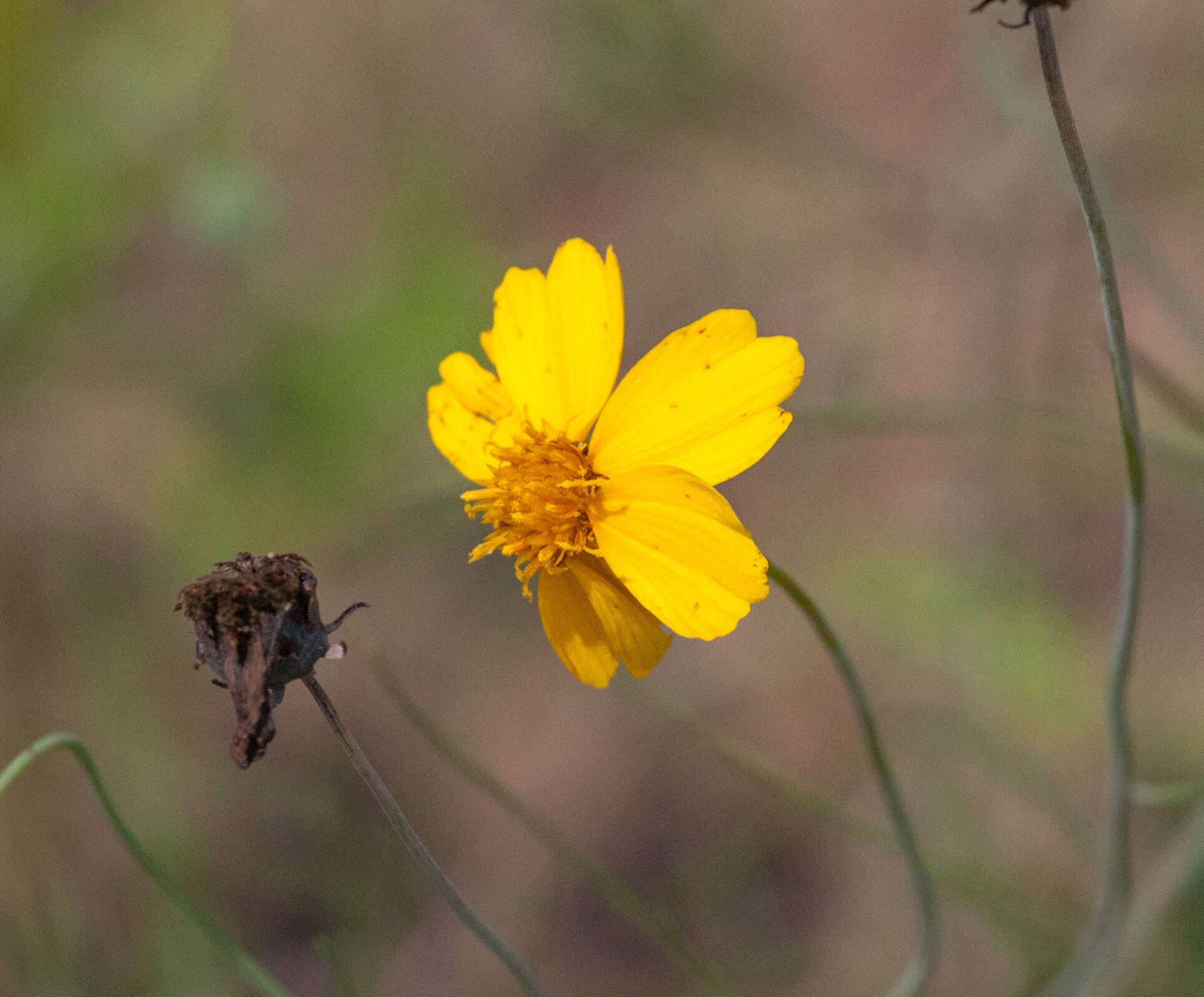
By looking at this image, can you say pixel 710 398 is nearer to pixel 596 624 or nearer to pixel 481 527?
pixel 596 624

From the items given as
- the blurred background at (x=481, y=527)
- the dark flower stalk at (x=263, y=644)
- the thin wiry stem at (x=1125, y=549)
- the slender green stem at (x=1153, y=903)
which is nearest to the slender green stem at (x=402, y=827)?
the dark flower stalk at (x=263, y=644)

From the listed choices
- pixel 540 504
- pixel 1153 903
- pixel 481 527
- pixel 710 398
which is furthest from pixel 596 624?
pixel 481 527

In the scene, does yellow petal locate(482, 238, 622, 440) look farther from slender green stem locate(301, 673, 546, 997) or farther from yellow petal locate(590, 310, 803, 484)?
slender green stem locate(301, 673, 546, 997)

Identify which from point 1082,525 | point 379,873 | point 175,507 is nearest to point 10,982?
point 379,873

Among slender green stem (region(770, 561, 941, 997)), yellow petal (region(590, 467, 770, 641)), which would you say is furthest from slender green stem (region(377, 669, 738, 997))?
yellow petal (region(590, 467, 770, 641))

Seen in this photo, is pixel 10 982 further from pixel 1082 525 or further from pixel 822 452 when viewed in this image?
pixel 1082 525

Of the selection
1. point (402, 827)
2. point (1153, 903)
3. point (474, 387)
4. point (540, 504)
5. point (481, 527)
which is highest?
point (474, 387)

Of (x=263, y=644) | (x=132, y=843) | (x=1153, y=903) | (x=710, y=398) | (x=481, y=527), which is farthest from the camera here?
(x=481, y=527)
